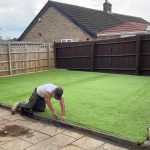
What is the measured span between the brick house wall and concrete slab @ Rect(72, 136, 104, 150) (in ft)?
51.7

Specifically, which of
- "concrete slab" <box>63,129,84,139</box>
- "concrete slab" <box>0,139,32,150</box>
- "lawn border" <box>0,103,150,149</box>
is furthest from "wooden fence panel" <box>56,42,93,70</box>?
"concrete slab" <box>0,139,32,150</box>

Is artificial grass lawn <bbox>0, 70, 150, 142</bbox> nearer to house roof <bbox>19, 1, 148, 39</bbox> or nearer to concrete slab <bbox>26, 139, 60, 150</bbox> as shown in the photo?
concrete slab <bbox>26, 139, 60, 150</bbox>

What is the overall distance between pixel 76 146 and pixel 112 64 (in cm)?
1089

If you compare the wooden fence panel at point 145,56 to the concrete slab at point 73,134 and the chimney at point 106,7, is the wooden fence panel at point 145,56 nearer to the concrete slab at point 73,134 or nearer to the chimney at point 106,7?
the concrete slab at point 73,134

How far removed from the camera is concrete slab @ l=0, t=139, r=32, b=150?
463cm

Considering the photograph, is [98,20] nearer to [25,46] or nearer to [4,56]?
[25,46]

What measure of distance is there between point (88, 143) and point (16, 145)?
4.55 ft

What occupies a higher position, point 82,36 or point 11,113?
point 82,36

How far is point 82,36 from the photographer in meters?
20.7

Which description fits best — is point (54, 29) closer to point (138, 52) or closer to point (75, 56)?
point (75, 56)

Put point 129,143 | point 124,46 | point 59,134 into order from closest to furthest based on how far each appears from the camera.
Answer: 1. point 129,143
2. point 59,134
3. point 124,46

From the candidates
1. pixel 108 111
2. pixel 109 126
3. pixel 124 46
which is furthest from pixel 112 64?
pixel 109 126

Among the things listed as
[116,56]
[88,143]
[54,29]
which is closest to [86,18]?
[54,29]

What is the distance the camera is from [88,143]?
4828mm
